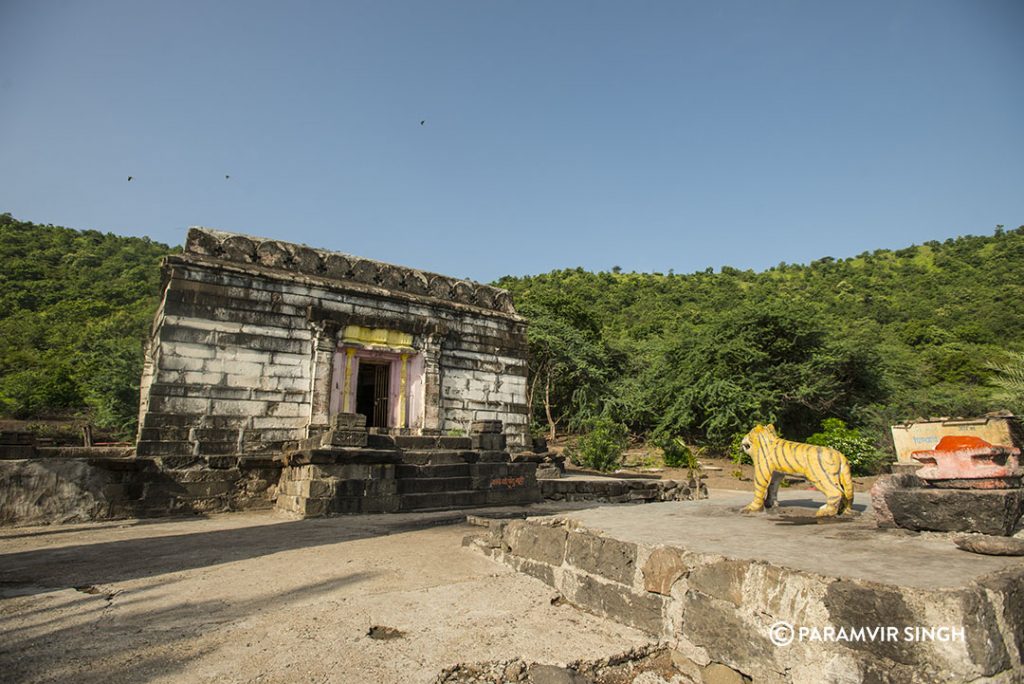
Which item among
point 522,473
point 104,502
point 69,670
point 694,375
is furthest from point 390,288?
point 694,375

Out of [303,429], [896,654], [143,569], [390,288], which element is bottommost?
[143,569]

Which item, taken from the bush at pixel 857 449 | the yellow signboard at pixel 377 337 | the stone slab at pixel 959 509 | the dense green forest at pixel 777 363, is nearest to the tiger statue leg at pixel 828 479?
the stone slab at pixel 959 509

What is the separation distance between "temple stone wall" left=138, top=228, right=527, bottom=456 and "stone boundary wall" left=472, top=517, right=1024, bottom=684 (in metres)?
8.37

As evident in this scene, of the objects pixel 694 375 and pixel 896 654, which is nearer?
pixel 896 654

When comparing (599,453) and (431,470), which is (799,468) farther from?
(599,453)

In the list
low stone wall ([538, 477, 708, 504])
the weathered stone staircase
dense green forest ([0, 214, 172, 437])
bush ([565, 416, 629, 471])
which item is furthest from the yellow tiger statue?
dense green forest ([0, 214, 172, 437])

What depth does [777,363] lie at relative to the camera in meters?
24.5

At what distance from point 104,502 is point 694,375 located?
891 inches

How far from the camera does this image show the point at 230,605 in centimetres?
392

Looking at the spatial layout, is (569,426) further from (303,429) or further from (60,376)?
(60,376)

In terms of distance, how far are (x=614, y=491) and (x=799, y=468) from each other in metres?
6.67

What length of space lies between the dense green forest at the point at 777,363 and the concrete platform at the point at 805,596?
19.4 m

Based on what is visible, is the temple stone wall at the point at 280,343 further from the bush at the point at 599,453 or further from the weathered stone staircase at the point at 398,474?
the bush at the point at 599,453

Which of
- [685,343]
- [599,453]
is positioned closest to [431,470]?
[599,453]
